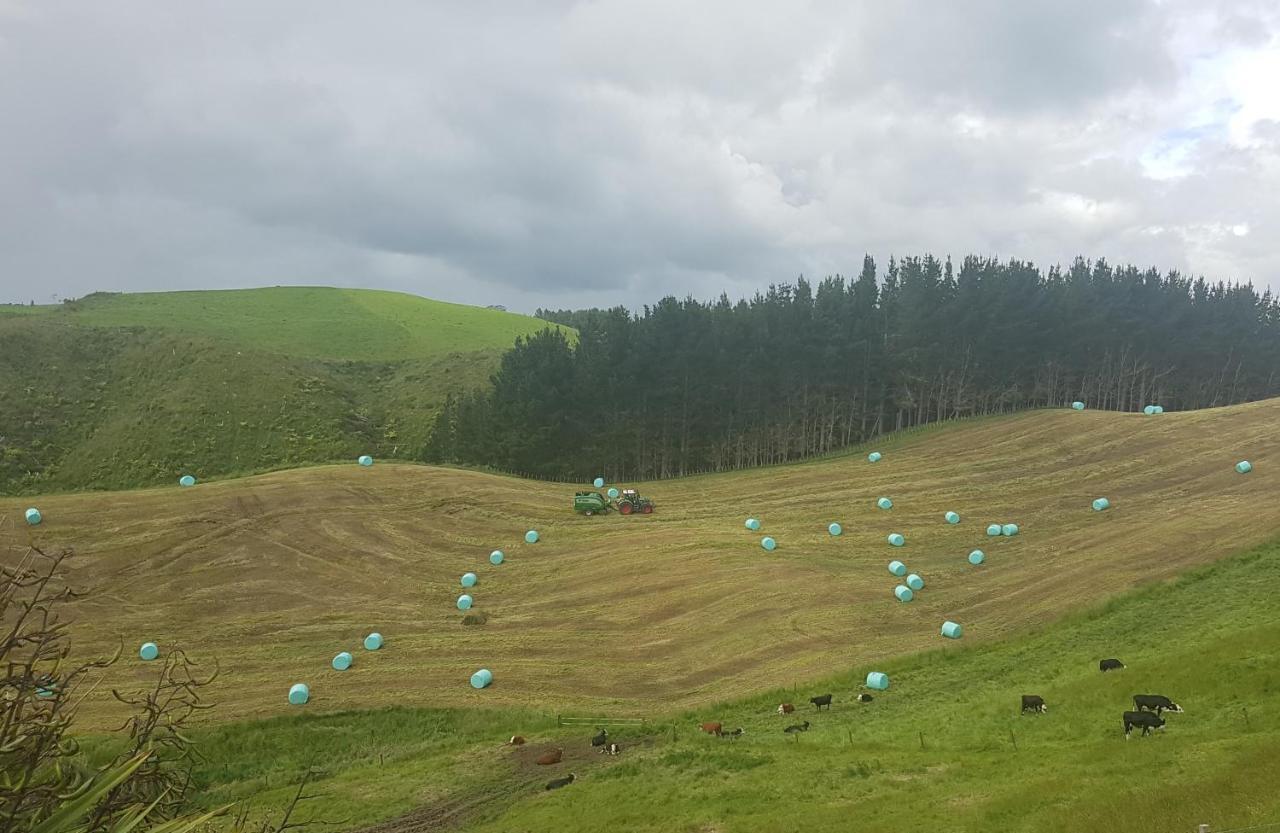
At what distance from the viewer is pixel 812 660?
2845 centimetres

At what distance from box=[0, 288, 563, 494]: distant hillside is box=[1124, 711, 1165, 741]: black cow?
190ft

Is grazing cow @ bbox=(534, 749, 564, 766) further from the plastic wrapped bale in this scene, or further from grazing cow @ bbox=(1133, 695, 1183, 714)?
grazing cow @ bbox=(1133, 695, 1183, 714)

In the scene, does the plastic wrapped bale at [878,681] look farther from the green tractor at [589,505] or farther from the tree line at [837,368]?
the tree line at [837,368]

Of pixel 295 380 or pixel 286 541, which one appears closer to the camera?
pixel 286 541

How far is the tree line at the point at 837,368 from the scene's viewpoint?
6662 centimetres

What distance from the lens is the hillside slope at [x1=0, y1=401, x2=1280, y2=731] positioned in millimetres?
29547

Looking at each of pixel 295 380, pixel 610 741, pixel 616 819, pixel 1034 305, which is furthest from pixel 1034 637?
pixel 295 380

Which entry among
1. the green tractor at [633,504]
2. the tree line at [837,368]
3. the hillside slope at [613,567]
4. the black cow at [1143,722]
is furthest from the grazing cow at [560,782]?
the tree line at [837,368]

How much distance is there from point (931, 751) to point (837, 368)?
194 feet

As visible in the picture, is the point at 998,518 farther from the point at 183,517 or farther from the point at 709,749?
the point at 183,517

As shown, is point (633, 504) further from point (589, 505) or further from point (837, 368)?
point (837, 368)

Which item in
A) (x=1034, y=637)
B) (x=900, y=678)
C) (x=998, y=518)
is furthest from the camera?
(x=998, y=518)

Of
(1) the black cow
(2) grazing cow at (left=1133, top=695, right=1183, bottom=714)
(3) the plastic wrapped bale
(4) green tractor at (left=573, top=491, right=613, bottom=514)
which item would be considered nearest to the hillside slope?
(4) green tractor at (left=573, top=491, right=613, bottom=514)

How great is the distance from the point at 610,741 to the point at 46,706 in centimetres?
1975
